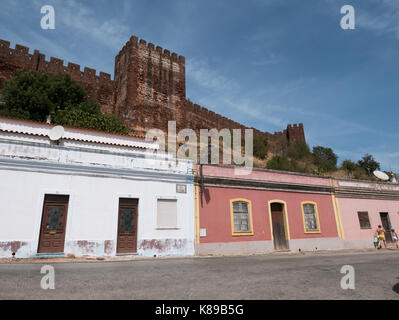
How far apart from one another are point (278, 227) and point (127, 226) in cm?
805

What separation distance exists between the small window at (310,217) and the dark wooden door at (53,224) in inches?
484

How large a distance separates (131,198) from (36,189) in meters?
3.52

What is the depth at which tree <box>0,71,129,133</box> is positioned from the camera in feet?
64.1

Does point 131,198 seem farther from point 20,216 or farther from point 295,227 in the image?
point 295,227

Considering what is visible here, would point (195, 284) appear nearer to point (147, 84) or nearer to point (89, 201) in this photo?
point (89, 201)

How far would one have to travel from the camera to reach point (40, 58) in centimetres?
2611

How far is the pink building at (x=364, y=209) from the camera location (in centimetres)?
1703

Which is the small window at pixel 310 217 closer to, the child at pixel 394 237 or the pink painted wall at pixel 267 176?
the pink painted wall at pixel 267 176

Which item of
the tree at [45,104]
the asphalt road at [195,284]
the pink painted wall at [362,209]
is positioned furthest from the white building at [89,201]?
the pink painted wall at [362,209]

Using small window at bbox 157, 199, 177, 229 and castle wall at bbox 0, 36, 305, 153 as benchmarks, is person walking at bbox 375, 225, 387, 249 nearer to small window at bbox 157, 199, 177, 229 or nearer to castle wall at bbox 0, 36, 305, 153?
small window at bbox 157, 199, 177, 229

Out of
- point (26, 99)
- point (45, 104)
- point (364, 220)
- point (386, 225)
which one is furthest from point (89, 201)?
point (386, 225)

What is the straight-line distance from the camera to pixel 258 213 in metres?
14.2

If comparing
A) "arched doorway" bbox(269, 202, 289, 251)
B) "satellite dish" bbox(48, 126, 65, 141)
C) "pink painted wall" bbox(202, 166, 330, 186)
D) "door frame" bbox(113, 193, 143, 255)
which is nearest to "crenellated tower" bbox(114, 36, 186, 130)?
"satellite dish" bbox(48, 126, 65, 141)
